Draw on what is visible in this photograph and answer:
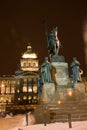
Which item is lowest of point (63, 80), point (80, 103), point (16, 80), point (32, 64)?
point (80, 103)

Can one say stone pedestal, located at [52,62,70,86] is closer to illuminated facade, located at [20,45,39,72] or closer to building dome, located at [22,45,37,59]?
illuminated facade, located at [20,45,39,72]

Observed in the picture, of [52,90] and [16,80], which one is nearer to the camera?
[52,90]

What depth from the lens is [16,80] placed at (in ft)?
392

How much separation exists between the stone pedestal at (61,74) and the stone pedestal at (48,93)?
1.01 metres

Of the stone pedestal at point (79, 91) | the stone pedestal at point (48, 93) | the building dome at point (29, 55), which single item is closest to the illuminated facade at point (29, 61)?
the building dome at point (29, 55)

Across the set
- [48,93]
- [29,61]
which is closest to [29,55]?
[29,61]

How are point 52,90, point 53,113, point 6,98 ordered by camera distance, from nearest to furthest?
1. point 53,113
2. point 52,90
3. point 6,98

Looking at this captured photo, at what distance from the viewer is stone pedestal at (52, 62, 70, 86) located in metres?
27.4

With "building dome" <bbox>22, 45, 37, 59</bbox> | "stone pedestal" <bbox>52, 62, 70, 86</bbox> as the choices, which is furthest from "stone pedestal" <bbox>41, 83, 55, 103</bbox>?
"building dome" <bbox>22, 45, 37, 59</bbox>

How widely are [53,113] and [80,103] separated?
3.87 metres

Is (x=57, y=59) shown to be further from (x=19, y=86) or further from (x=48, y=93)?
(x=19, y=86)

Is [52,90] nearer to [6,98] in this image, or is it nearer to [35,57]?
[6,98]

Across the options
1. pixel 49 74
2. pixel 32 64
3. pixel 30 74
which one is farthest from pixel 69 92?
pixel 32 64

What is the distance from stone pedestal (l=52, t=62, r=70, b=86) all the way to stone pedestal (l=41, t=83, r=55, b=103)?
39.8 inches
